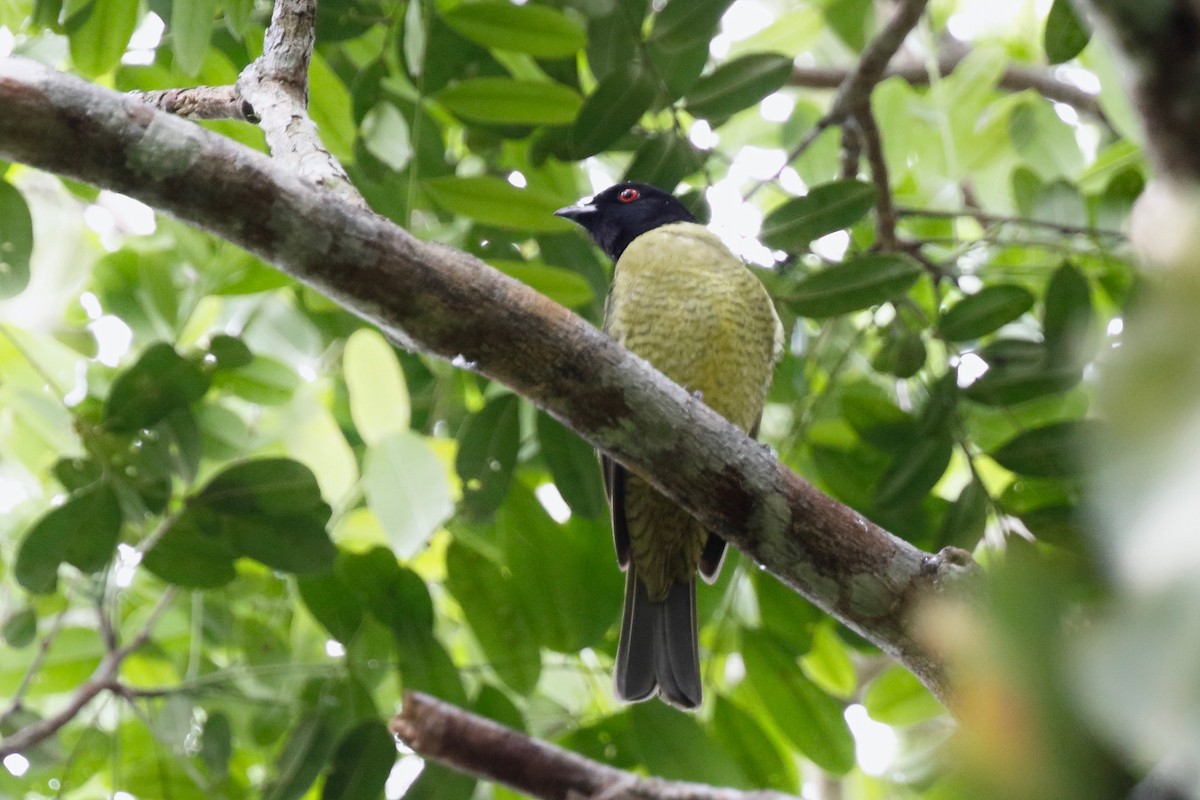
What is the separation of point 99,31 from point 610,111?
4.31 ft

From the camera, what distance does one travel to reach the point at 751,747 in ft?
11.5

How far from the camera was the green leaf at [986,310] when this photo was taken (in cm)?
348

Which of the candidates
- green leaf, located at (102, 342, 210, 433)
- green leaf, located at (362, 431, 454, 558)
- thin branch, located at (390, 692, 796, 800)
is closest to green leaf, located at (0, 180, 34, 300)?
green leaf, located at (102, 342, 210, 433)

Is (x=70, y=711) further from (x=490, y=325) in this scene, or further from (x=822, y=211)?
(x=822, y=211)

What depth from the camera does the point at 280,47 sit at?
8.38 ft

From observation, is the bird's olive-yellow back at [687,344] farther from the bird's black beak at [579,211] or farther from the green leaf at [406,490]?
the green leaf at [406,490]

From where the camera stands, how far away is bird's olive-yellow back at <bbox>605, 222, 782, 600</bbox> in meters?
3.92

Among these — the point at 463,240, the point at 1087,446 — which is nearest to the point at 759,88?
the point at 463,240

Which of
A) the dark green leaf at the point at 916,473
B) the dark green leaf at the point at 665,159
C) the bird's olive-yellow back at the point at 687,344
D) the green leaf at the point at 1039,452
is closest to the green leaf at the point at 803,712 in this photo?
the bird's olive-yellow back at the point at 687,344

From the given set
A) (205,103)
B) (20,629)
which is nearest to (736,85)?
(205,103)

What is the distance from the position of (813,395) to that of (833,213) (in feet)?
2.64

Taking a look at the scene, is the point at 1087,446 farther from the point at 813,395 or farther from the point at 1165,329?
the point at 813,395

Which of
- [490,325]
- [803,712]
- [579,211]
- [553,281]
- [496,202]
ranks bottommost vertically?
[803,712]

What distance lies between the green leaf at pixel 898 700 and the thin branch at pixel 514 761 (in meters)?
0.89
